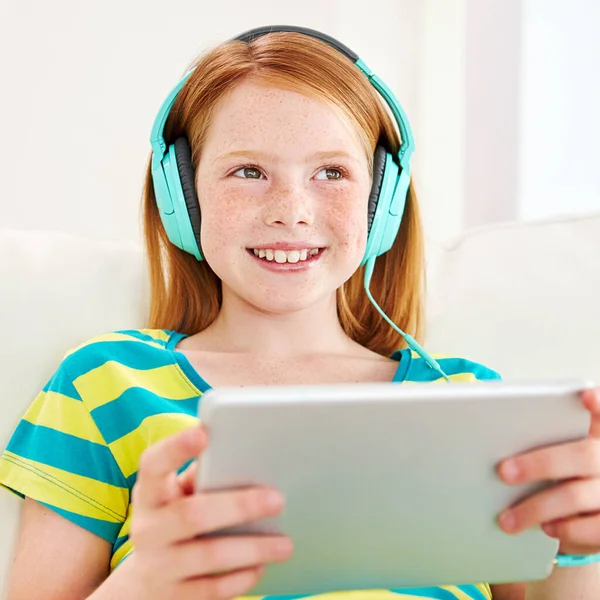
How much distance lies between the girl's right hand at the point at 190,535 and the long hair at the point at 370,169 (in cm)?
52

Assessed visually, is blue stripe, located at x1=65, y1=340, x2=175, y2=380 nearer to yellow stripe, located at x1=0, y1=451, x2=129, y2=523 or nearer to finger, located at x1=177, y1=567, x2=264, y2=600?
yellow stripe, located at x1=0, y1=451, x2=129, y2=523

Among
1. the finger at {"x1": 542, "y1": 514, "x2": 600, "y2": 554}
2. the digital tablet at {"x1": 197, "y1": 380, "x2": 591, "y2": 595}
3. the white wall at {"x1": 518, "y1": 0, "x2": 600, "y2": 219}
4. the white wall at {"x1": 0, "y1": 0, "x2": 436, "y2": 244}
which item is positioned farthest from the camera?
the white wall at {"x1": 518, "y1": 0, "x2": 600, "y2": 219}

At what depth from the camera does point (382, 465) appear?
0.54m

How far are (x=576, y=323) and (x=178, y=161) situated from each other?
535 mm

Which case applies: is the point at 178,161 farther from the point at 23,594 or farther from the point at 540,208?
the point at 540,208

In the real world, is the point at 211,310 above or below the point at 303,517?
above

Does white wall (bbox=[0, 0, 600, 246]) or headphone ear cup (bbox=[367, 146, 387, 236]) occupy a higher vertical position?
white wall (bbox=[0, 0, 600, 246])

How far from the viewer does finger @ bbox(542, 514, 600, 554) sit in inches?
24.3

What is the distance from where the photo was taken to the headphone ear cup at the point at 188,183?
3.21 ft

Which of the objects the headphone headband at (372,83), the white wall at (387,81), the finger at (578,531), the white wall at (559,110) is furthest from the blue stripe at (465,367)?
the white wall at (559,110)

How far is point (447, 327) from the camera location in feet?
3.69

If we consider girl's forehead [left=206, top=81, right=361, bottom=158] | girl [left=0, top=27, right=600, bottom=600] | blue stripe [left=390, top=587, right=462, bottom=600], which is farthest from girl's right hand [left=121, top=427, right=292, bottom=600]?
girl's forehead [left=206, top=81, right=361, bottom=158]

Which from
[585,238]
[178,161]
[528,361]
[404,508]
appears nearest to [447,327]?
[528,361]

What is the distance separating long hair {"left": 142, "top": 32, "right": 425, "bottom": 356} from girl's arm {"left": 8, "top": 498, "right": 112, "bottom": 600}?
31cm
